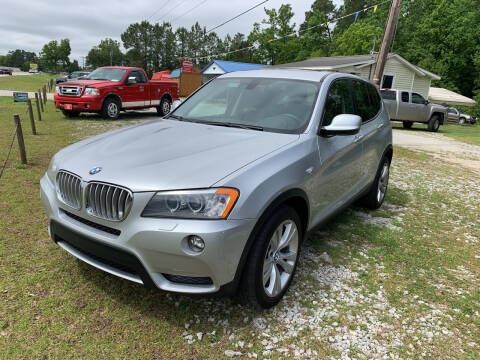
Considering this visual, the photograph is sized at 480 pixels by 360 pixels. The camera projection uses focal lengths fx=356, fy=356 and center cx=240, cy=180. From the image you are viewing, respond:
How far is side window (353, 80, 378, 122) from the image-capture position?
163 inches

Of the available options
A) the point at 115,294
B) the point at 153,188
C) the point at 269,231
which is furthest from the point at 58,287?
the point at 269,231

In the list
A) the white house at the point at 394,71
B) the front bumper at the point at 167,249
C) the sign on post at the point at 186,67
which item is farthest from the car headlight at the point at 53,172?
the sign on post at the point at 186,67

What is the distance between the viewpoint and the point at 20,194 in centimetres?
473

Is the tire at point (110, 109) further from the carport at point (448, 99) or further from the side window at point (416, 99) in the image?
the carport at point (448, 99)

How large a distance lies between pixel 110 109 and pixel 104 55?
9560cm

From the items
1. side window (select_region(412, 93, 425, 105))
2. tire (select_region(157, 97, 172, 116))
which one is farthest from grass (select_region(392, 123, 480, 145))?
tire (select_region(157, 97, 172, 116))

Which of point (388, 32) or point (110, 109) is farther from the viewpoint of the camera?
point (110, 109)

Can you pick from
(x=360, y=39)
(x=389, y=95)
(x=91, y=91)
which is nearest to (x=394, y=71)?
(x=389, y=95)

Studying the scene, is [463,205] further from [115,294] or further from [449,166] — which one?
[115,294]

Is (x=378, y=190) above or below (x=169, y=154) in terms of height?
below

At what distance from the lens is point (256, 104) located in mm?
3504

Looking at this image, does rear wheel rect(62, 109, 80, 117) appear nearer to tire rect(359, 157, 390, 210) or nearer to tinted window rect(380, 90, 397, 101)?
tire rect(359, 157, 390, 210)

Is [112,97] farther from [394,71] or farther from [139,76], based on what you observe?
[394,71]

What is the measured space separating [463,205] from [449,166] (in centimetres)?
376
